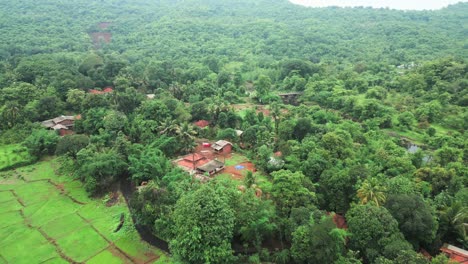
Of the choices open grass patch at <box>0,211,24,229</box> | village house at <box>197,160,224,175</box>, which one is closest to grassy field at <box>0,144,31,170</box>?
open grass patch at <box>0,211,24,229</box>

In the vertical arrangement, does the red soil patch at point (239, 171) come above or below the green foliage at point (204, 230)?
below

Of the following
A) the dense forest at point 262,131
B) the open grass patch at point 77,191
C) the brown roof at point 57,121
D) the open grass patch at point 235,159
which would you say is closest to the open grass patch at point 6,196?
the open grass patch at point 77,191

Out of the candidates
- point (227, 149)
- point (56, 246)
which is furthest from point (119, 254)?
point (227, 149)

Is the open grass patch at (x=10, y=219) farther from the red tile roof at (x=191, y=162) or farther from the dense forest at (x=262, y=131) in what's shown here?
the red tile roof at (x=191, y=162)

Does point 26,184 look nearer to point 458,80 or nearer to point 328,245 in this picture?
point 328,245

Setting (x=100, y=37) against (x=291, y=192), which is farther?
(x=100, y=37)

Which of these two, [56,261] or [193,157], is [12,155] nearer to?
[56,261]
